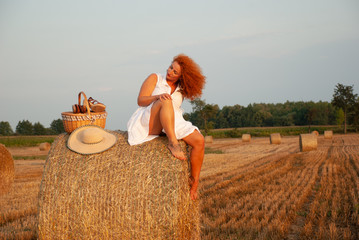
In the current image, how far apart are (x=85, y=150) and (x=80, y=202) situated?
59 cm

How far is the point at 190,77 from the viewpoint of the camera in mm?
4016

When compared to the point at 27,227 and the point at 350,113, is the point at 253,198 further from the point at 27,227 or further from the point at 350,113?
the point at 350,113

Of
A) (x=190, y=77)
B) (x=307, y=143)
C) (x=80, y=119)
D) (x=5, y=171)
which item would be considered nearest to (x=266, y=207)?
(x=190, y=77)

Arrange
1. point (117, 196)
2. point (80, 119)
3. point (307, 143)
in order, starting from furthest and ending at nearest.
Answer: point (307, 143)
point (80, 119)
point (117, 196)

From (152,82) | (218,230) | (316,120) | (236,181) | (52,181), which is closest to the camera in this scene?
(52,181)

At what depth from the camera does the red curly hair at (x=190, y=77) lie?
398 cm

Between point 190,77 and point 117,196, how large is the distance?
5.23 ft

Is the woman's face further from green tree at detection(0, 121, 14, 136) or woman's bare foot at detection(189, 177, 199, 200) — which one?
green tree at detection(0, 121, 14, 136)

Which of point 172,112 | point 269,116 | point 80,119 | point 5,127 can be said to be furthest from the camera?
point 269,116

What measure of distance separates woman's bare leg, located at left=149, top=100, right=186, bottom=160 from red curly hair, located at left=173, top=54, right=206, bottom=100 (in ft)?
1.67

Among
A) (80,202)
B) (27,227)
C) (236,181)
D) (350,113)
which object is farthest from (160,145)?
(350,113)

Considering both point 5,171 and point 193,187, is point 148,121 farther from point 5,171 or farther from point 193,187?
point 5,171

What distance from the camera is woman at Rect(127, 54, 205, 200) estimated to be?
12.2ft

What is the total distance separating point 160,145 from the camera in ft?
12.7
